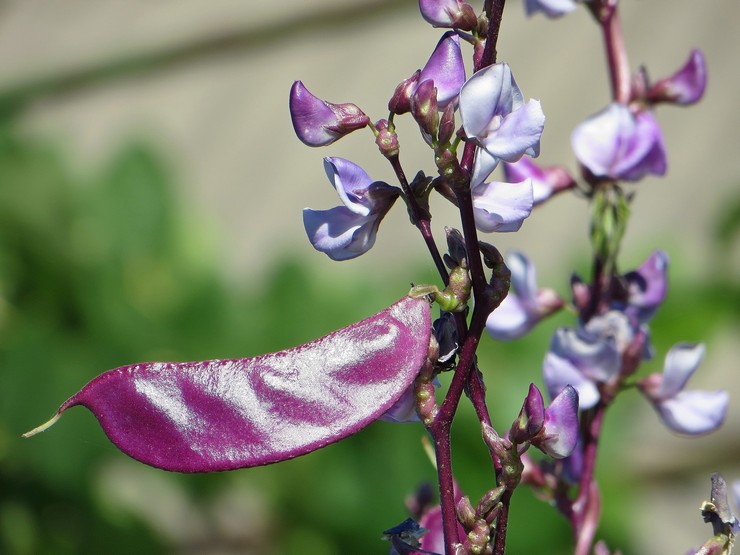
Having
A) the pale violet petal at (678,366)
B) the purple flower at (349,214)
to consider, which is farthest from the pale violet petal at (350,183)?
the pale violet petal at (678,366)

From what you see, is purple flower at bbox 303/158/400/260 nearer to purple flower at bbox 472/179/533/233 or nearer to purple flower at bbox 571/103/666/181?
purple flower at bbox 472/179/533/233

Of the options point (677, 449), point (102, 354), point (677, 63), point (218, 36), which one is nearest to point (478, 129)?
point (102, 354)

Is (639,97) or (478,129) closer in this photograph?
(478,129)

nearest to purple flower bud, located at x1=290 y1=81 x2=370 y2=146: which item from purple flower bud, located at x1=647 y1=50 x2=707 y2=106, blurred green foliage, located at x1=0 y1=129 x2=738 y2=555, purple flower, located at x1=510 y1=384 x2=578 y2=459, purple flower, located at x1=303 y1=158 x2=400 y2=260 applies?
purple flower, located at x1=303 y1=158 x2=400 y2=260

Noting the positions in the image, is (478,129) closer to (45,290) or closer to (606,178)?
(606,178)

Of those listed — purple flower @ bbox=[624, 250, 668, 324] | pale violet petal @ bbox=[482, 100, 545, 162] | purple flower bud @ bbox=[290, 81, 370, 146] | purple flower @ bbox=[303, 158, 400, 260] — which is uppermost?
purple flower bud @ bbox=[290, 81, 370, 146]

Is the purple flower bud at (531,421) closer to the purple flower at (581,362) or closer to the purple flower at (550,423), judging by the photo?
the purple flower at (550,423)
